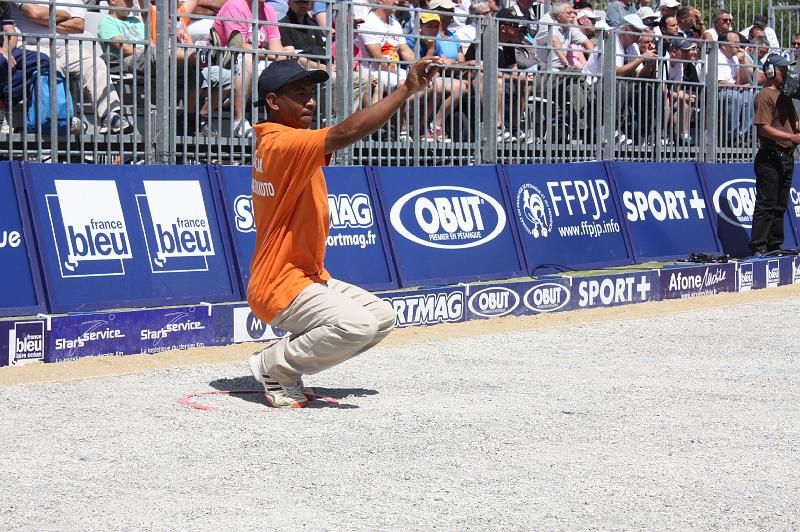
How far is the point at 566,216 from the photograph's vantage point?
562 inches

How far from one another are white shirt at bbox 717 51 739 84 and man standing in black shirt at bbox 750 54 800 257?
2.06 meters

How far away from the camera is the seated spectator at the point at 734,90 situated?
1827 cm

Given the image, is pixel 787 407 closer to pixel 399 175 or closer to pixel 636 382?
pixel 636 382

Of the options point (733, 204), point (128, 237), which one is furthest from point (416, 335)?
point (733, 204)

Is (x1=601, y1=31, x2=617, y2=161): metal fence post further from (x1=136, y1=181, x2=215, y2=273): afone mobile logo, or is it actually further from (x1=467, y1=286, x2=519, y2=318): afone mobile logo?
(x1=136, y1=181, x2=215, y2=273): afone mobile logo

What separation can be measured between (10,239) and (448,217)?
458 centimetres

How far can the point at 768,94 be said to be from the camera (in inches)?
634

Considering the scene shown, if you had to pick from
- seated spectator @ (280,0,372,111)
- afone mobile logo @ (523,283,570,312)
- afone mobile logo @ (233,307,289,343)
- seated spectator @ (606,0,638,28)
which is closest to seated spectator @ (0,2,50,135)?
afone mobile logo @ (233,307,289,343)

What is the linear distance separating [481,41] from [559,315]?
379cm

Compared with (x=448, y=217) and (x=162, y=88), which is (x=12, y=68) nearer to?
(x=162, y=88)

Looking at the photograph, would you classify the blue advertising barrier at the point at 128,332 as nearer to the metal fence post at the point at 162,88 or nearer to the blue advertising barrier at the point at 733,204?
the metal fence post at the point at 162,88

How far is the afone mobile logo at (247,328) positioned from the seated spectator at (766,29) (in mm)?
13221

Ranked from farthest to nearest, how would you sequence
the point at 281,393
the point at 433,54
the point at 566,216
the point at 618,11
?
the point at 618,11 → the point at 433,54 → the point at 566,216 → the point at 281,393

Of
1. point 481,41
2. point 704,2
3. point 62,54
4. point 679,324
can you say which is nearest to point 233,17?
point 62,54
